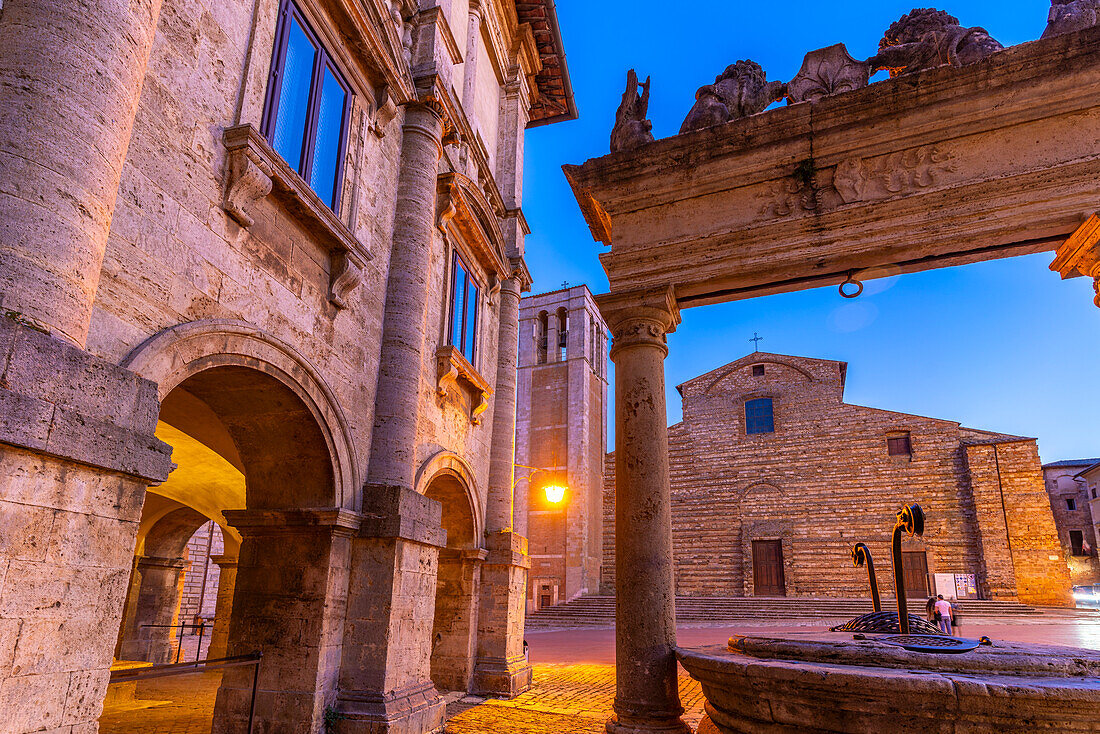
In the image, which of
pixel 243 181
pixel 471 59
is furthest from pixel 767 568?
pixel 243 181

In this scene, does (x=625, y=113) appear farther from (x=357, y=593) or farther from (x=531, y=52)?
(x=531, y=52)

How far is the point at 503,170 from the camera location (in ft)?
42.5

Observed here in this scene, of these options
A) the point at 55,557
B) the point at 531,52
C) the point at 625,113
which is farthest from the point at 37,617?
the point at 531,52

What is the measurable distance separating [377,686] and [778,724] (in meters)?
4.18

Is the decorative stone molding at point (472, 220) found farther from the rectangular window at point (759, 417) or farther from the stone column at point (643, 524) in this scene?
the rectangular window at point (759, 417)

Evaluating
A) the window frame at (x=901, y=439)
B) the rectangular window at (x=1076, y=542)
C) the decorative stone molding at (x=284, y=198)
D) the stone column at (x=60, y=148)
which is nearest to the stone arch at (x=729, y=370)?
the window frame at (x=901, y=439)

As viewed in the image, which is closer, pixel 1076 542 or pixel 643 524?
pixel 643 524

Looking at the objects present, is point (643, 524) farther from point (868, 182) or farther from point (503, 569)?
point (503, 569)

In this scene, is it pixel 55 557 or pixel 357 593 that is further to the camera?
pixel 357 593

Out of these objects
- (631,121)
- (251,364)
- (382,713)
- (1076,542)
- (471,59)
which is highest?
(471,59)

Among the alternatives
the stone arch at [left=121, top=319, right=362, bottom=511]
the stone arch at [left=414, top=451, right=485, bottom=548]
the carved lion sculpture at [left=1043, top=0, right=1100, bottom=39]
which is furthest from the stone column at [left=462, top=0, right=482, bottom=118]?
the carved lion sculpture at [left=1043, top=0, right=1100, bottom=39]

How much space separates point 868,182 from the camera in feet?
15.9

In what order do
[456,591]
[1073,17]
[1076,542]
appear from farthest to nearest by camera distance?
[1076,542]
[456,591]
[1073,17]

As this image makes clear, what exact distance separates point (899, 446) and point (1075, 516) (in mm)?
26118
